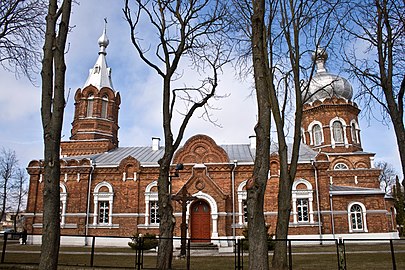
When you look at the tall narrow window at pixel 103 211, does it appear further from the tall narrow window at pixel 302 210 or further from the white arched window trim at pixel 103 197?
the tall narrow window at pixel 302 210

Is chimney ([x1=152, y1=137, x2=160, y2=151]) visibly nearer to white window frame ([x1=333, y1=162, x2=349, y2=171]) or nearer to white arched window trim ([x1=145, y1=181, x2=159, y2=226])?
white arched window trim ([x1=145, y1=181, x2=159, y2=226])

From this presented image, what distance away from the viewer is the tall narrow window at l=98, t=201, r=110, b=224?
975 inches

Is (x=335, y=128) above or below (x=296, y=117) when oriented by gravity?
above

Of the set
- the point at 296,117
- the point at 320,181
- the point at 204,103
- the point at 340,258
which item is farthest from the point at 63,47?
the point at 320,181

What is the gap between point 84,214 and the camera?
80.4 feet

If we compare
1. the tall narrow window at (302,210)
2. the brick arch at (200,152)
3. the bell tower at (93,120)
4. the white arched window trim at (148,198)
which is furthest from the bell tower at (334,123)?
the bell tower at (93,120)

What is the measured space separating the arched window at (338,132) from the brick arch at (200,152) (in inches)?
513

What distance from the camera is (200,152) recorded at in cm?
2503

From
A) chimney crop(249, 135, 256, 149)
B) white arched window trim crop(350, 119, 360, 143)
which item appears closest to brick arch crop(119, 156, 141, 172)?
chimney crop(249, 135, 256, 149)

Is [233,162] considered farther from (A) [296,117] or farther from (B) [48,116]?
(B) [48,116]

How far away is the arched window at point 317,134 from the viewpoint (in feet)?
109

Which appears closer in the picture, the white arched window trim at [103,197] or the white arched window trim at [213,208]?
the white arched window trim at [213,208]

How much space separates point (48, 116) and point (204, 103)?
→ 226 inches

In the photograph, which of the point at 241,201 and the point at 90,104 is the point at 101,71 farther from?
the point at 241,201
